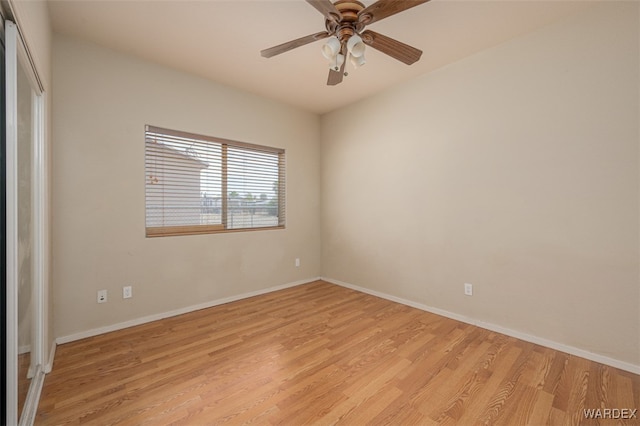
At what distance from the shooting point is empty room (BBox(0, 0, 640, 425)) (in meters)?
1.65

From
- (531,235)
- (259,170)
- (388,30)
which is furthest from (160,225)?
(531,235)

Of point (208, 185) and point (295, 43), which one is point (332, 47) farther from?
point (208, 185)

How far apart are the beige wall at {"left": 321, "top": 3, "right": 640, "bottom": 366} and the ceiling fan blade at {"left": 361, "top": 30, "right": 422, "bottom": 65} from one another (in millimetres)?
1102

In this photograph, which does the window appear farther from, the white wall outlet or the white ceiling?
the white wall outlet

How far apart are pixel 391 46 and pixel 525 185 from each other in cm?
165

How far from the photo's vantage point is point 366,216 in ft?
12.4

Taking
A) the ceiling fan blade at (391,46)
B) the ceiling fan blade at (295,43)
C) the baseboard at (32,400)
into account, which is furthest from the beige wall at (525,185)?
the baseboard at (32,400)

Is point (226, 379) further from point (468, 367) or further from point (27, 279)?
point (468, 367)

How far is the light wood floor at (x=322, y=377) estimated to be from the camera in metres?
1.57

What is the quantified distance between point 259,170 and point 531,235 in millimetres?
3093

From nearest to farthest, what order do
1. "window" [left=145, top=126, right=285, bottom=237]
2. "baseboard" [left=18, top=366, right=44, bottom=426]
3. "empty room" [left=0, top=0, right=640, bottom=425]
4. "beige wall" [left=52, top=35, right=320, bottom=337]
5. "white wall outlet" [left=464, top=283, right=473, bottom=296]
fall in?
"baseboard" [left=18, top=366, right=44, bottom=426], "empty room" [left=0, top=0, right=640, bottom=425], "beige wall" [left=52, top=35, right=320, bottom=337], "white wall outlet" [left=464, top=283, right=473, bottom=296], "window" [left=145, top=126, right=285, bottom=237]

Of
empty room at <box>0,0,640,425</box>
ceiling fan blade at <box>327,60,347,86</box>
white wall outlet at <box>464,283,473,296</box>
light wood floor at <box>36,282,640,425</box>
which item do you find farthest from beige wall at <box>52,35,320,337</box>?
white wall outlet at <box>464,283,473,296</box>

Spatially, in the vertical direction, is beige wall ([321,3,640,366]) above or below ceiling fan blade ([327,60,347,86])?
below

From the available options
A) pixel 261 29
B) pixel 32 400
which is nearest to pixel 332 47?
pixel 261 29
